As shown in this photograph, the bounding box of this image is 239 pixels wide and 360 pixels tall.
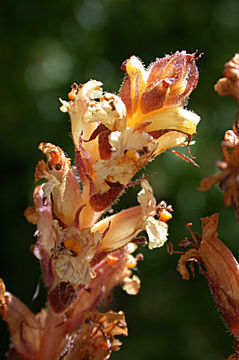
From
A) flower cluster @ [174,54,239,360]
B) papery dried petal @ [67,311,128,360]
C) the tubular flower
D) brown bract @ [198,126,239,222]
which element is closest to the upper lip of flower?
the tubular flower

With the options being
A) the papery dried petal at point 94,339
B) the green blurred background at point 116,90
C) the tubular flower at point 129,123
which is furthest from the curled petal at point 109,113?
the green blurred background at point 116,90

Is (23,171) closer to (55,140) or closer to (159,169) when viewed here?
(55,140)

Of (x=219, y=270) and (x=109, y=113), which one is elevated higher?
(x=109, y=113)

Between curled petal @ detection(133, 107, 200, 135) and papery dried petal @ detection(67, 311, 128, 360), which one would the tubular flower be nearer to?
curled petal @ detection(133, 107, 200, 135)

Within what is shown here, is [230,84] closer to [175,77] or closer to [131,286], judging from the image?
[175,77]

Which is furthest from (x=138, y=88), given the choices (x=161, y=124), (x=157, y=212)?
(x=157, y=212)

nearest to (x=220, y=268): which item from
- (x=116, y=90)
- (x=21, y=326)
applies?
(x=21, y=326)

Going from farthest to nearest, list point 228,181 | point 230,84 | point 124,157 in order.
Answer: point 124,157
point 230,84
point 228,181
